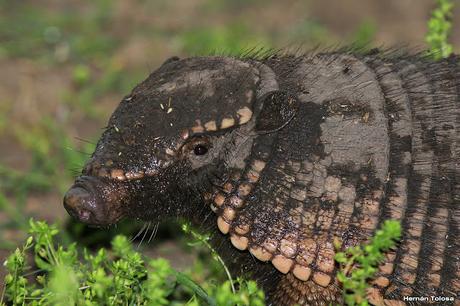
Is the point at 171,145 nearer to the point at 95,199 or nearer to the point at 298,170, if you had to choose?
the point at 95,199

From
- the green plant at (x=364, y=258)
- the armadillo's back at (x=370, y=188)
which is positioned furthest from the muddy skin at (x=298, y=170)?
the green plant at (x=364, y=258)

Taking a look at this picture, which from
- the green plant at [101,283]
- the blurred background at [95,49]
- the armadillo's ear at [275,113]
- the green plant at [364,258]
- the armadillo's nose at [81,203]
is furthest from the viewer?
the blurred background at [95,49]

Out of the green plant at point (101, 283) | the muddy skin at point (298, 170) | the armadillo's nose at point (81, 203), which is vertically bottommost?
the green plant at point (101, 283)

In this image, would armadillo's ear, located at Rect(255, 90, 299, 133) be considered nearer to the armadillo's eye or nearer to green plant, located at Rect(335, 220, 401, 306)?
the armadillo's eye

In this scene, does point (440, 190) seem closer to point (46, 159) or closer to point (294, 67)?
point (294, 67)

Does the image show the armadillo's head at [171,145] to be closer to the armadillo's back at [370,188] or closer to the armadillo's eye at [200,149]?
the armadillo's eye at [200,149]

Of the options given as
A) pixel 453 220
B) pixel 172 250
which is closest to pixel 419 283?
pixel 453 220

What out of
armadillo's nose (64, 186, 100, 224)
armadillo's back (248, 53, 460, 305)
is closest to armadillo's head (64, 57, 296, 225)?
armadillo's nose (64, 186, 100, 224)
